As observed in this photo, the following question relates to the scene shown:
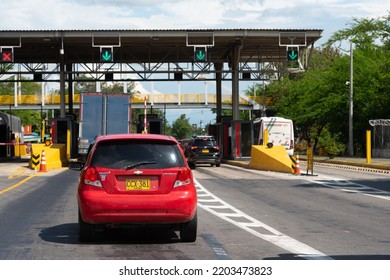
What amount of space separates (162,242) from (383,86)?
4879cm

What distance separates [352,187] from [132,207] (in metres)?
16.4

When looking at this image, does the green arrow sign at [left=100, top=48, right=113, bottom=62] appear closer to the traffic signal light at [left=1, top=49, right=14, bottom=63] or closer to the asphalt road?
the traffic signal light at [left=1, top=49, right=14, bottom=63]

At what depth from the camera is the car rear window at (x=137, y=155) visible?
11.6 metres

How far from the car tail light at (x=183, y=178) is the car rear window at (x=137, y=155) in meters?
0.13

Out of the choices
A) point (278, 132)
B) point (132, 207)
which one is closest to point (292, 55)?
point (278, 132)

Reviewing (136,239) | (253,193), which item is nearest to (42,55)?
(253,193)

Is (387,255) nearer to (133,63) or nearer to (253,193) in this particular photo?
(253,193)

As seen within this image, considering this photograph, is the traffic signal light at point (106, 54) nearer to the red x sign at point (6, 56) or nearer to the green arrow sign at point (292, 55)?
the red x sign at point (6, 56)

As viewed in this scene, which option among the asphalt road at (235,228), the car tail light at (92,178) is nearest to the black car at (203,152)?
the asphalt road at (235,228)

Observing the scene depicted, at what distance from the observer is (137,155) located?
1171 cm

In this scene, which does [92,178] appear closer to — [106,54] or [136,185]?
[136,185]

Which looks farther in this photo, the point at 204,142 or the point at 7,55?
the point at 7,55

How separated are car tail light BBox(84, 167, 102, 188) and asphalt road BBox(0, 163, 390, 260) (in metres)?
0.89

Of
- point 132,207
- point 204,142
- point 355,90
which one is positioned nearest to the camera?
point 132,207
